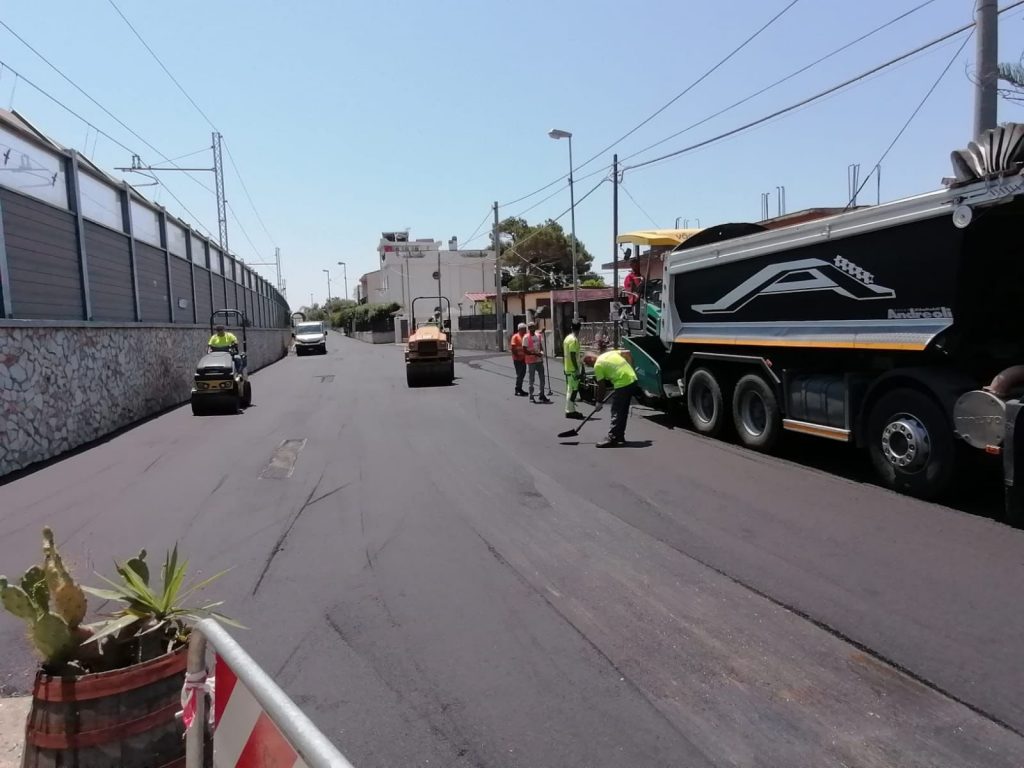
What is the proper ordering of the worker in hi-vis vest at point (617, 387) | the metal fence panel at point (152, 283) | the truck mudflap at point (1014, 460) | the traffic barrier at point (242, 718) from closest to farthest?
the traffic barrier at point (242, 718), the truck mudflap at point (1014, 460), the worker in hi-vis vest at point (617, 387), the metal fence panel at point (152, 283)

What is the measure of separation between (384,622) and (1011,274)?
6.62m

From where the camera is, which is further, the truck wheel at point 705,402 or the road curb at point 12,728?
the truck wheel at point 705,402

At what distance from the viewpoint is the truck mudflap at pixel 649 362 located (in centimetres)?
1280

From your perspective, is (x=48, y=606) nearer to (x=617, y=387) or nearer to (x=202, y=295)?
(x=617, y=387)

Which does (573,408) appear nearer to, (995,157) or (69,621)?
(995,157)

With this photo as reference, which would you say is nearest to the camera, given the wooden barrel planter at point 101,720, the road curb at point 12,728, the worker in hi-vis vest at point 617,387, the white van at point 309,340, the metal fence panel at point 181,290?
the wooden barrel planter at point 101,720

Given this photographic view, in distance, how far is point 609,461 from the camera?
31.5ft

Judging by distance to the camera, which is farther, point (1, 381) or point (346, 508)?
point (1, 381)

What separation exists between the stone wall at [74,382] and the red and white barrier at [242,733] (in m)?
8.51

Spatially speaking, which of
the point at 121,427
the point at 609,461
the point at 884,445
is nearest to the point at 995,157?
the point at 884,445

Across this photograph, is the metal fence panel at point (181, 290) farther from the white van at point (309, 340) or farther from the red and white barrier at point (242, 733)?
the white van at point (309, 340)

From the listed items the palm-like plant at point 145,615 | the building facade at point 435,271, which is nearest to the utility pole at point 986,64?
the palm-like plant at point 145,615

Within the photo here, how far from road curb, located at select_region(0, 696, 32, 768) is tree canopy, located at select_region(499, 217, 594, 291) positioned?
6010 centimetres

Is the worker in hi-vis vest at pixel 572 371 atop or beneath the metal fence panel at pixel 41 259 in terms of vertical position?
beneath
